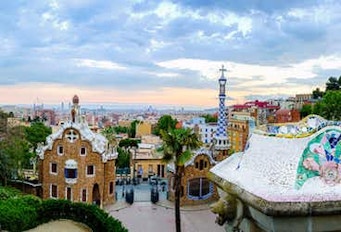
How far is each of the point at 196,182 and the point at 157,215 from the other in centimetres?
420

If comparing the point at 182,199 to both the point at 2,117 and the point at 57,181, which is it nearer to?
the point at 57,181

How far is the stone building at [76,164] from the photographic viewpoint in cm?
2752

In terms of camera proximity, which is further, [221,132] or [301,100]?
[301,100]

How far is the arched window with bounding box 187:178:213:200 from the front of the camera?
2981cm

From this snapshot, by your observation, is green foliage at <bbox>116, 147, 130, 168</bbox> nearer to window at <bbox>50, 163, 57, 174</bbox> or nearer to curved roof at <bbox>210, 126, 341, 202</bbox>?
window at <bbox>50, 163, 57, 174</bbox>

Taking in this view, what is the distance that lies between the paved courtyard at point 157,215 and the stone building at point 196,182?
58cm

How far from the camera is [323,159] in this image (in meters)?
4.29

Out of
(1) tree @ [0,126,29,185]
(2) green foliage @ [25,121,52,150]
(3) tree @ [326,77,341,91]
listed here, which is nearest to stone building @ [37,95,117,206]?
(1) tree @ [0,126,29,185]

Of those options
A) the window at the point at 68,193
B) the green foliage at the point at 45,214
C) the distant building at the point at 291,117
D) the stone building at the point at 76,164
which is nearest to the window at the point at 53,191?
the stone building at the point at 76,164

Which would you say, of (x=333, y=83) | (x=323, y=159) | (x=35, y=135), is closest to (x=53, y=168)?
(x=35, y=135)

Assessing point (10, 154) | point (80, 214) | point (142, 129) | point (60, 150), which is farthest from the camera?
point (142, 129)

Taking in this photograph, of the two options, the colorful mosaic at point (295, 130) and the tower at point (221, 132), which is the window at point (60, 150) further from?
the colorful mosaic at point (295, 130)

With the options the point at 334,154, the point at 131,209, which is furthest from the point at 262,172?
the point at 131,209

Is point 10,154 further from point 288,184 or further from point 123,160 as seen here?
point 288,184
